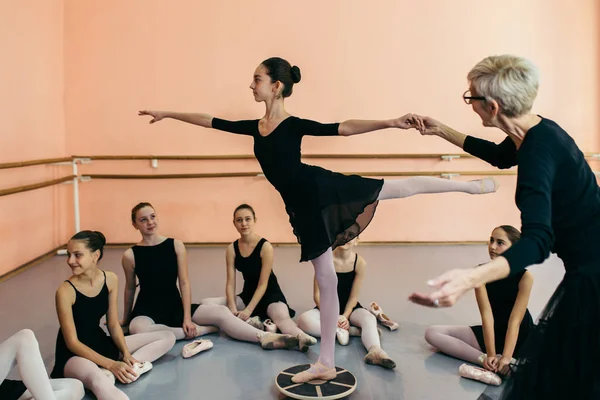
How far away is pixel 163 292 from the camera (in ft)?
10.5

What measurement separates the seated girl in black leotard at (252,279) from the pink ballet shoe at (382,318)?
46cm

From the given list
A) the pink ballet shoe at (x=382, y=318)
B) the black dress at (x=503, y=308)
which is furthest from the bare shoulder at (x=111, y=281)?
the black dress at (x=503, y=308)

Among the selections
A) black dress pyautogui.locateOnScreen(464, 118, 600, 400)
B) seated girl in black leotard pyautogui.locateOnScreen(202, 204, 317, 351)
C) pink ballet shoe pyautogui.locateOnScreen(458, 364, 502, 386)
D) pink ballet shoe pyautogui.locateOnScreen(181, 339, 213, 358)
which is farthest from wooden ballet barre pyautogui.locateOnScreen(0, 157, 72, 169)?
black dress pyautogui.locateOnScreen(464, 118, 600, 400)

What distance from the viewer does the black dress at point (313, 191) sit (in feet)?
7.61

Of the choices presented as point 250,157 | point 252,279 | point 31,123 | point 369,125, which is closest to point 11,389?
point 252,279

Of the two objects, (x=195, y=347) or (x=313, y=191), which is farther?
(x=195, y=347)

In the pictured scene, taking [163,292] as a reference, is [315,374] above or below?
below

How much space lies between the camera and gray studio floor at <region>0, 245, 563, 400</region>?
253cm

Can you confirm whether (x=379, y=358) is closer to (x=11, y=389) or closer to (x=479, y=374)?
(x=479, y=374)

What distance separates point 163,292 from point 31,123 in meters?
2.27

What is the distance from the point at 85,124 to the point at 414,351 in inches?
146

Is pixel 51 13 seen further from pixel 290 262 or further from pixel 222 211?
pixel 290 262

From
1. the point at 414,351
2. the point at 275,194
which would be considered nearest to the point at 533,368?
the point at 414,351

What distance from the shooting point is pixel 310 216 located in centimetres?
232
